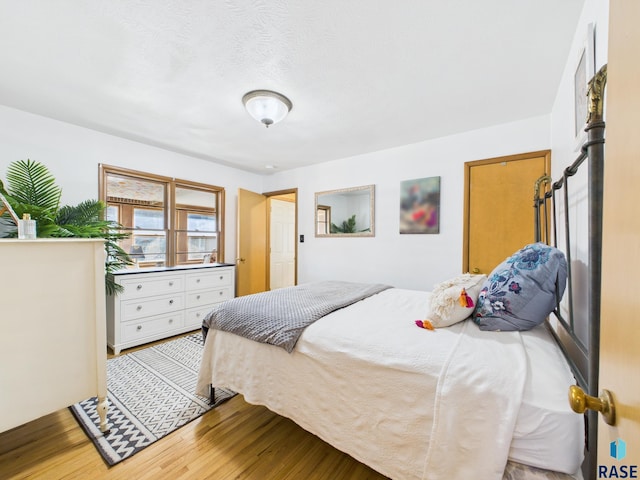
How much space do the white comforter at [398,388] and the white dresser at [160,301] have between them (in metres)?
1.87

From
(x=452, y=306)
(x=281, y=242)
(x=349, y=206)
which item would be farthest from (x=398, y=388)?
(x=281, y=242)

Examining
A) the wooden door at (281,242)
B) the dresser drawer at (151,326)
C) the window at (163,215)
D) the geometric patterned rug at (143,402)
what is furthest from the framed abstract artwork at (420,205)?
the dresser drawer at (151,326)

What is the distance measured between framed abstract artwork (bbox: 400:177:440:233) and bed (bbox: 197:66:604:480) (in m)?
1.48

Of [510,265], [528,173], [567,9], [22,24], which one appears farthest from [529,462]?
[22,24]

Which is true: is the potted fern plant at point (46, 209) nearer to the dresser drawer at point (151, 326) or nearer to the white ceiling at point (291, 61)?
the dresser drawer at point (151, 326)

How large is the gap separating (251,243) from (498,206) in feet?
11.3

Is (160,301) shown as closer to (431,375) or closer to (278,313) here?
(278,313)

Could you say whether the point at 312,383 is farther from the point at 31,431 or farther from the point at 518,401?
the point at 31,431

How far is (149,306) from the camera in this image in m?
3.01

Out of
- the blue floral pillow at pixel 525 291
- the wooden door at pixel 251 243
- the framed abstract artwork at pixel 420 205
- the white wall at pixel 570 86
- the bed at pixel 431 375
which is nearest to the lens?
the bed at pixel 431 375

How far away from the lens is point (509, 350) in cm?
110

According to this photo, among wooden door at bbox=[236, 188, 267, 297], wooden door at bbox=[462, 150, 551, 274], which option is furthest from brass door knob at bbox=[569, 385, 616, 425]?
wooden door at bbox=[236, 188, 267, 297]

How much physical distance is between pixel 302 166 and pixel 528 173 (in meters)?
2.90

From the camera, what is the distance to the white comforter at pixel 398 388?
2.97ft
